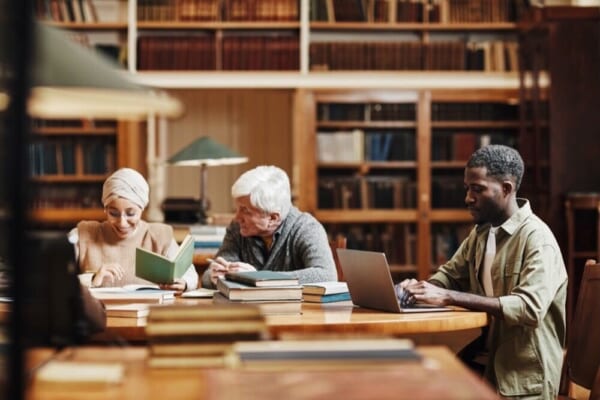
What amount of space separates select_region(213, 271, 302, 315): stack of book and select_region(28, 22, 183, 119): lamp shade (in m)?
1.82

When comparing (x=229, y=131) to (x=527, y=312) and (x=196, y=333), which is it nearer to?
(x=527, y=312)

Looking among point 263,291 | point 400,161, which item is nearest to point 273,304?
point 263,291

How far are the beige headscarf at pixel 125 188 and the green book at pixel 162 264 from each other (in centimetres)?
57

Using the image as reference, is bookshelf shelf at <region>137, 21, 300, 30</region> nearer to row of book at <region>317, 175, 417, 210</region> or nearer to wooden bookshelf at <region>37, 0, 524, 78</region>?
wooden bookshelf at <region>37, 0, 524, 78</region>

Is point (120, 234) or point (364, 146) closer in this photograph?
point (120, 234)

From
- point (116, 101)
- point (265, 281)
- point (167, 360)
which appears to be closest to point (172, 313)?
point (167, 360)

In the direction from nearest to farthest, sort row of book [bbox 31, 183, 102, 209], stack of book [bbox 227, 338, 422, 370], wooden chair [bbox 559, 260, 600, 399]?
stack of book [bbox 227, 338, 422, 370] → wooden chair [bbox 559, 260, 600, 399] → row of book [bbox 31, 183, 102, 209]

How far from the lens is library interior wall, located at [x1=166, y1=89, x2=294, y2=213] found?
8.26 meters

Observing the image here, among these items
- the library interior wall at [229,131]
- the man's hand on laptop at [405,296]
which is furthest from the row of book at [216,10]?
the man's hand on laptop at [405,296]

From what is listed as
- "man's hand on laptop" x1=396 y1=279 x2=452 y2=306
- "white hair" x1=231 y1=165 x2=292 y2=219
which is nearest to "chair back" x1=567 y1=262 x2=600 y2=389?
"man's hand on laptop" x1=396 y1=279 x2=452 y2=306

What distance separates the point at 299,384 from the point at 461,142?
648cm

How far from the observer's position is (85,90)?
1.33 metres

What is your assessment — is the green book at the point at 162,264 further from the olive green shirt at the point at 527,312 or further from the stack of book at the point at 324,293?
the olive green shirt at the point at 527,312

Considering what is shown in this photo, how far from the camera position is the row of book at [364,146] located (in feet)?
25.7
